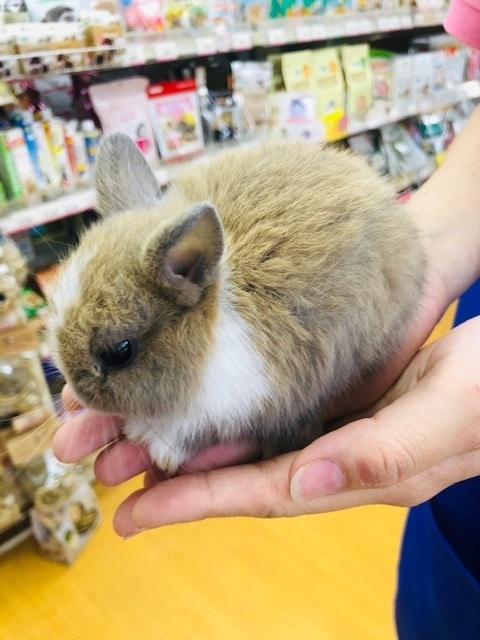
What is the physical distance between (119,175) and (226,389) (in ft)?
1.12

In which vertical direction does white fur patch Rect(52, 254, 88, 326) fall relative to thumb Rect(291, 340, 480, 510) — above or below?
above

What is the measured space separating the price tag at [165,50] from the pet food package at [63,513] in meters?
1.23

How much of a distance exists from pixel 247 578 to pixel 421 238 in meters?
1.15

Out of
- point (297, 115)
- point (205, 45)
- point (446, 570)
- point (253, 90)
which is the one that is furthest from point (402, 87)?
point (446, 570)

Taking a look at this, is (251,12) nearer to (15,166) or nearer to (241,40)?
(241,40)

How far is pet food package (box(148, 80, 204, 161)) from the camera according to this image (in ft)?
6.40

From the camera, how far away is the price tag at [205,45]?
1858 mm

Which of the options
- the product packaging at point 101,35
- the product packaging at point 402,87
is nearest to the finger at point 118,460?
the product packaging at point 101,35

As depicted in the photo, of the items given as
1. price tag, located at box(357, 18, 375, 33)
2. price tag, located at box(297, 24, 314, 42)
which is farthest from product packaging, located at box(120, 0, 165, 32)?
price tag, located at box(357, 18, 375, 33)

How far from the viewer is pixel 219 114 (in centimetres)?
217

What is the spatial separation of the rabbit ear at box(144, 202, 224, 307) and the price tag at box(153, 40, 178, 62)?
130 cm

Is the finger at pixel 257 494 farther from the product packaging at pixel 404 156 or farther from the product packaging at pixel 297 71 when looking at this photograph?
the product packaging at pixel 404 156

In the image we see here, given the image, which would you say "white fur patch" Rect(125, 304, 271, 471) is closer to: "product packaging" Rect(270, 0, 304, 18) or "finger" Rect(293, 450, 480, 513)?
"finger" Rect(293, 450, 480, 513)

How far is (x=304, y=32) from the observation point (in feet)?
7.22
